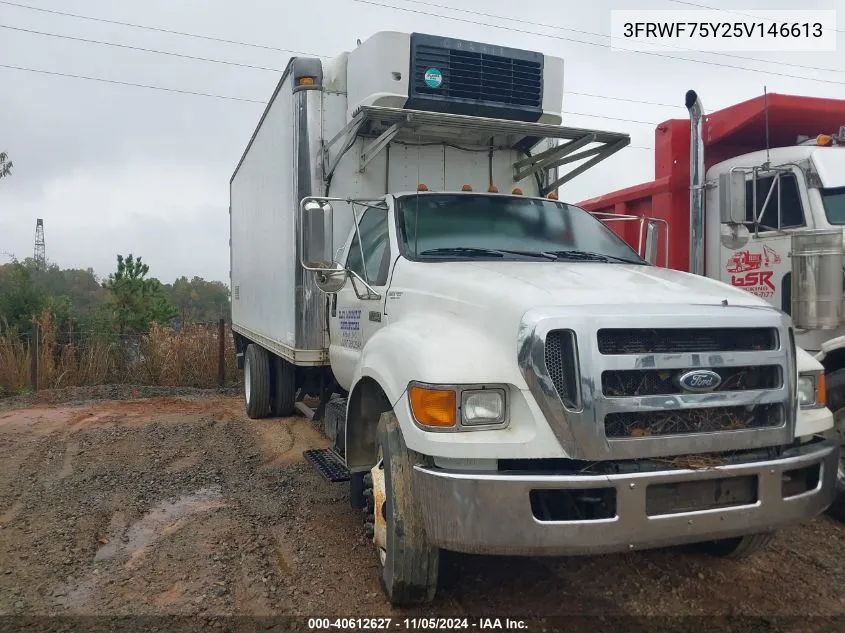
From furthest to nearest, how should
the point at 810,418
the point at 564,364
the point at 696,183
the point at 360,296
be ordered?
the point at 696,183
the point at 360,296
the point at 810,418
the point at 564,364

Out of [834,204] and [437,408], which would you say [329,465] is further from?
[834,204]

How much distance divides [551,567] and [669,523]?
4.03 ft

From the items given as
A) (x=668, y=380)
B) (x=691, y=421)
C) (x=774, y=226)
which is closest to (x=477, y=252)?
(x=668, y=380)

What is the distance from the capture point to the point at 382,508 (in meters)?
3.27

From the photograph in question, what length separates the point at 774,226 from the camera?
16.8 ft

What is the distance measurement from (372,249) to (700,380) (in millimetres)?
2488

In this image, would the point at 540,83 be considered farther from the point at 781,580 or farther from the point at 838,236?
the point at 781,580

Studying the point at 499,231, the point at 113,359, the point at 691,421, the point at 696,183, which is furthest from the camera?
the point at 113,359

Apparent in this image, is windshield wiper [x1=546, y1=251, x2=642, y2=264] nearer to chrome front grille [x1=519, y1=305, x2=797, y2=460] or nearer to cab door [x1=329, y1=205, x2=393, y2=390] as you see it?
cab door [x1=329, y1=205, x2=393, y2=390]

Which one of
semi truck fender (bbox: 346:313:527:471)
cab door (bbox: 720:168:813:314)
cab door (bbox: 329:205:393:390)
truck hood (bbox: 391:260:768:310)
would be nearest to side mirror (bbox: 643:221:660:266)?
cab door (bbox: 720:168:813:314)

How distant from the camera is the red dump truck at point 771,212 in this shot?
449 cm

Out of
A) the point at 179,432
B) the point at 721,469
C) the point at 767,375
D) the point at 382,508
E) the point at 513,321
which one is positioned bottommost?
the point at 179,432

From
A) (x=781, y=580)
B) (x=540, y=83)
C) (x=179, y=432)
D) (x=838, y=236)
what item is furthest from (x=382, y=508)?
(x=179, y=432)

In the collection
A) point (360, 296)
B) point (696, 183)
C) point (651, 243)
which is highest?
point (696, 183)
